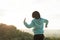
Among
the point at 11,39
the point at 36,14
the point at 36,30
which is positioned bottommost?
the point at 11,39

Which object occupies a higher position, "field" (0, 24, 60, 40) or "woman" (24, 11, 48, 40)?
"woman" (24, 11, 48, 40)

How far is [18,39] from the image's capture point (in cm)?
894

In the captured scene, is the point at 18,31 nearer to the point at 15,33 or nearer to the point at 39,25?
the point at 15,33

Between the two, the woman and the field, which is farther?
the field

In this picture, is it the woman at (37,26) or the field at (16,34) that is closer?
the woman at (37,26)

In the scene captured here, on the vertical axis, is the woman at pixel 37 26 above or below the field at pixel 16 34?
above

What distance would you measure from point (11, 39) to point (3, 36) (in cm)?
38

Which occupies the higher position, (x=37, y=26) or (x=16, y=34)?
(x=37, y=26)

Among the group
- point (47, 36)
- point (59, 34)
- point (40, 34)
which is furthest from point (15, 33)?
point (40, 34)

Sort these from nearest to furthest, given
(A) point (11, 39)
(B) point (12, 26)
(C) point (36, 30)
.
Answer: (C) point (36, 30) → (A) point (11, 39) → (B) point (12, 26)

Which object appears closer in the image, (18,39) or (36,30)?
(36,30)

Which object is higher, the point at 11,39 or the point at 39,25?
the point at 39,25

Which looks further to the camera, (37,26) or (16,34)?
(16,34)

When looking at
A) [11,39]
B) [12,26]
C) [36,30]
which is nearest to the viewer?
[36,30]
